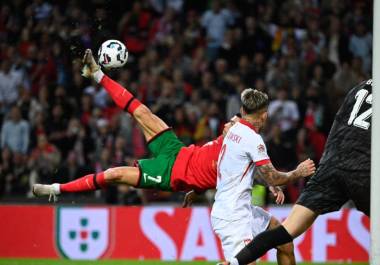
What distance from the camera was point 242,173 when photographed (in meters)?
7.58

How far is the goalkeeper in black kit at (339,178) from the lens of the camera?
7059 mm

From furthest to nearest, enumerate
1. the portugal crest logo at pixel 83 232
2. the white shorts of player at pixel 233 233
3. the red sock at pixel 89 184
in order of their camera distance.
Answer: the portugal crest logo at pixel 83 232, the red sock at pixel 89 184, the white shorts of player at pixel 233 233

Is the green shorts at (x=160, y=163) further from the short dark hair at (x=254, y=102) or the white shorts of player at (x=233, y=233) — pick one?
the short dark hair at (x=254, y=102)

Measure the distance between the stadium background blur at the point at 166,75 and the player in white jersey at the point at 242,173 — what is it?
5.78m

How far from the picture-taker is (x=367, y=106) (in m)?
7.10

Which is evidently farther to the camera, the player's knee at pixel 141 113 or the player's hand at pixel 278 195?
the player's knee at pixel 141 113

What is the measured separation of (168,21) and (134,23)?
61 centimetres

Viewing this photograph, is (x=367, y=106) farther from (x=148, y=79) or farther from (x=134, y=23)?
(x=134, y=23)

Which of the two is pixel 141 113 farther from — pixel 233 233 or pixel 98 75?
pixel 233 233

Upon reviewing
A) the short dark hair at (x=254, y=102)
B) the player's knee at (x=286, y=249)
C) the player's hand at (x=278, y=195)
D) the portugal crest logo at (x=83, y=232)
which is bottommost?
the portugal crest logo at (x=83, y=232)

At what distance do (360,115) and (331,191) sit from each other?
0.61m

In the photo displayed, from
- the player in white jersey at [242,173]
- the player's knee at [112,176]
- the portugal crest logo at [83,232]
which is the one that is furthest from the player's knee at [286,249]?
the portugal crest logo at [83,232]

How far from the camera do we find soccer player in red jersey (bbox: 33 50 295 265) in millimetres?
8125

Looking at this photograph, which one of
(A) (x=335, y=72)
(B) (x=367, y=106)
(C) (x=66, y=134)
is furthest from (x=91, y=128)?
(B) (x=367, y=106)
